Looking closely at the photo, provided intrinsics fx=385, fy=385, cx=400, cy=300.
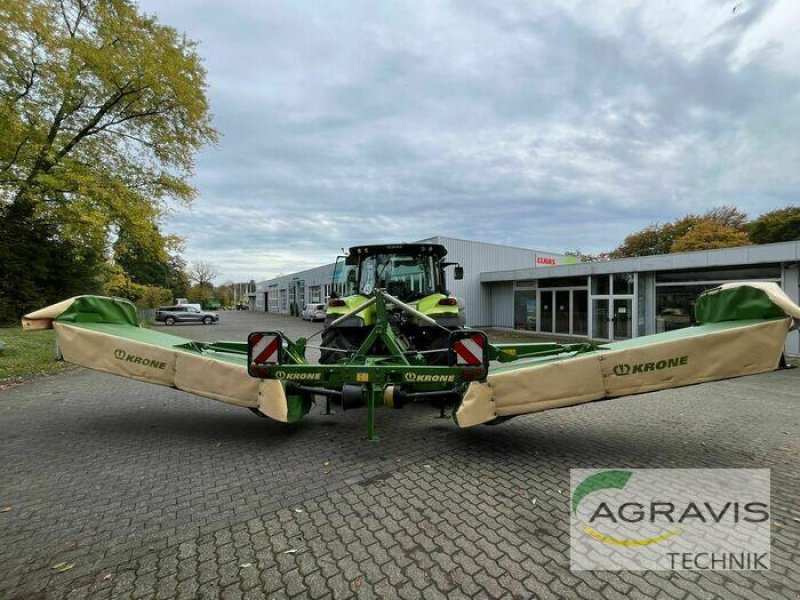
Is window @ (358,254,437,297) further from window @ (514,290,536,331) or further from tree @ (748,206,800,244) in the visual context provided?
tree @ (748,206,800,244)

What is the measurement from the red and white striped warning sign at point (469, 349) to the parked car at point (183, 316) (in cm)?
3230

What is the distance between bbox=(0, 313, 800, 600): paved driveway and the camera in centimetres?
218

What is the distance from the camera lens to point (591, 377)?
3.46m

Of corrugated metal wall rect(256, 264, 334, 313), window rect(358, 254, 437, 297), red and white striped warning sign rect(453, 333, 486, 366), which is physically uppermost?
corrugated metal wall rect(256, 264, 334, 313)

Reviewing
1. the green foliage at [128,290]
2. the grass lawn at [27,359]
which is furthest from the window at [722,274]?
the green foliage at [128,290]

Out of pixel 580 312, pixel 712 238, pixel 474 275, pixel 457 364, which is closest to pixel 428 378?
pixel 457 364

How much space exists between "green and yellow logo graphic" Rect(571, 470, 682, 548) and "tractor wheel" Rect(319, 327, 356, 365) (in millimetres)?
3233

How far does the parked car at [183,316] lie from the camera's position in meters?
31.0

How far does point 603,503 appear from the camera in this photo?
3039 mm

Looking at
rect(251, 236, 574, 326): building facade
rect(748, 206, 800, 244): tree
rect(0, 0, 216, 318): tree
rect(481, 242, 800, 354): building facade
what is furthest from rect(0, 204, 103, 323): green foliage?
rect(748, 206, 800, 244): tree

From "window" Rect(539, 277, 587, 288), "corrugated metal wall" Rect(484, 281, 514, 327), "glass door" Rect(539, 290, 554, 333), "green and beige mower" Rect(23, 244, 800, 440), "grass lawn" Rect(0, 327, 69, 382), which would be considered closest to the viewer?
"green and beige mower" Rect(23, 244, 800, 440)

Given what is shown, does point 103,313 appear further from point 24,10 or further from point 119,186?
point 24,10

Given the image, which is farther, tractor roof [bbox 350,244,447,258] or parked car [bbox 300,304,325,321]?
parked car [bbox 300,304,325,321]

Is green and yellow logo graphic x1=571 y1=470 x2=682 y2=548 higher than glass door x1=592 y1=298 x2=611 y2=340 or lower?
lower
